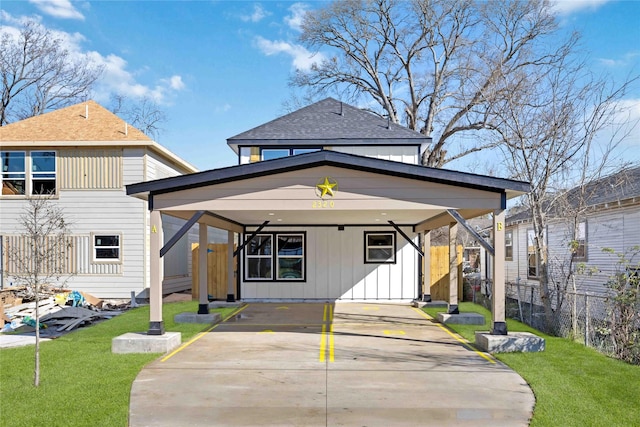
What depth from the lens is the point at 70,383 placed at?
688cm

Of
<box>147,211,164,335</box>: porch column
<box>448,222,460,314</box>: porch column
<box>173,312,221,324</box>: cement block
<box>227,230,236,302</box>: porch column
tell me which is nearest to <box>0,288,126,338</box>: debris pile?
<box>173,312,221,324</box>: cement block

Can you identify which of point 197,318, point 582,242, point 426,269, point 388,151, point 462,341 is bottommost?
point 462,341

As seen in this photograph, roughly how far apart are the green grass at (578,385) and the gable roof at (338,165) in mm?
3050

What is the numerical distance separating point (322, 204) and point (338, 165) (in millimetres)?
791

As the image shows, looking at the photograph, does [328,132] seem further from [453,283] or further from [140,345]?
[140,345]

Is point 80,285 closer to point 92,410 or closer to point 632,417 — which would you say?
point 92,410

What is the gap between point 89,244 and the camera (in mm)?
17047

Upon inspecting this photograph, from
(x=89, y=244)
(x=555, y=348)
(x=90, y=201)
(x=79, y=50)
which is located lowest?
(x=555, y=348)

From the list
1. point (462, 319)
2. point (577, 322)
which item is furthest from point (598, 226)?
point (462, 319)

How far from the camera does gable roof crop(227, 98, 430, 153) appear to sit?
17.0 meters

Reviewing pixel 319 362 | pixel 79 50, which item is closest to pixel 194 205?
pixel 319 362

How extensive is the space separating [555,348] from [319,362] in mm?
4597

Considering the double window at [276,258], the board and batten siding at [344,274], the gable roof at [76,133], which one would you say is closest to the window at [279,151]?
the board and batten siding at [344,274]

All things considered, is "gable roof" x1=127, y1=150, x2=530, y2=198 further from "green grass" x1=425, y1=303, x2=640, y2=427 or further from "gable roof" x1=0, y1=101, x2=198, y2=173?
"gable roof" x1=0, y1=101, x2=198, y2=173
